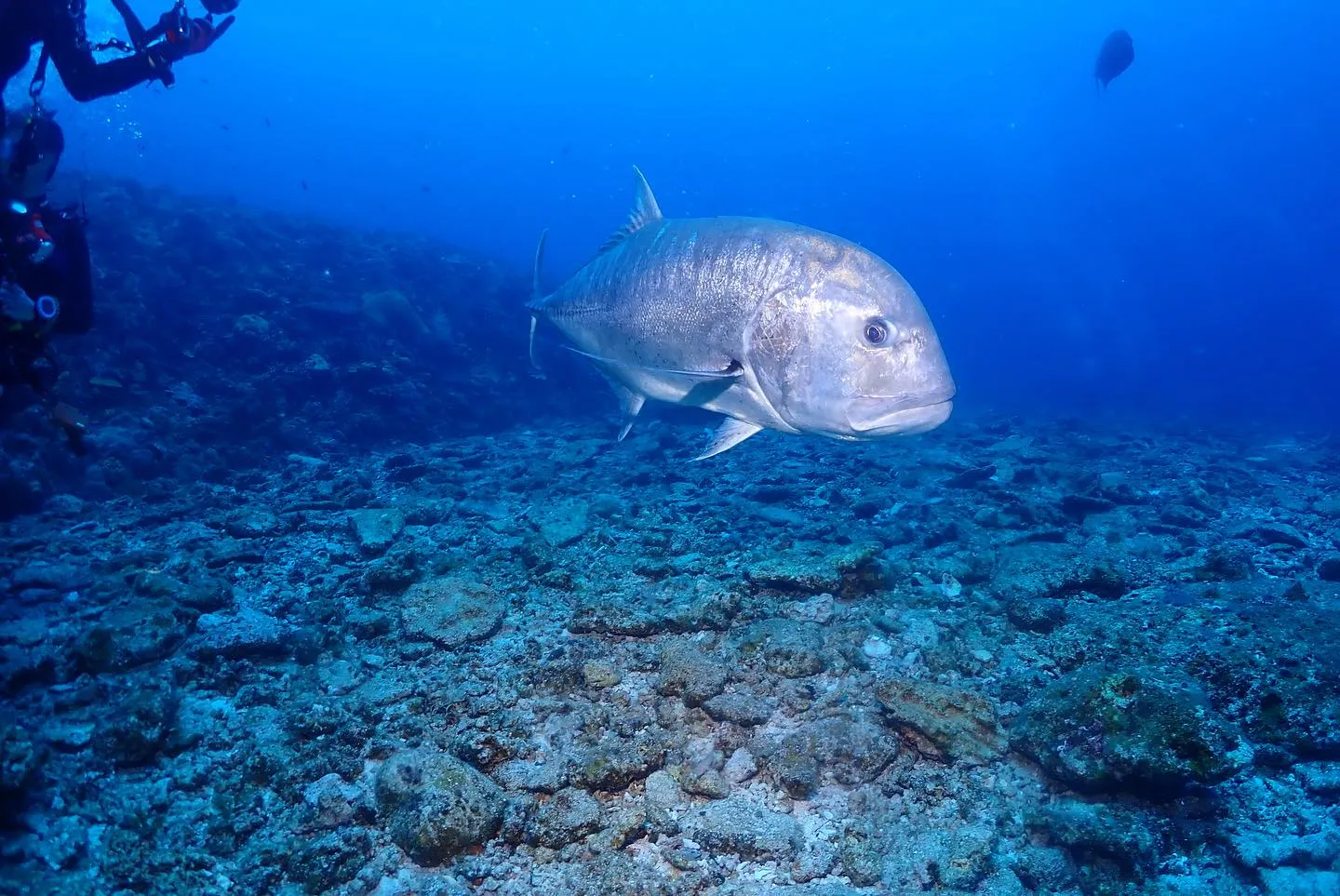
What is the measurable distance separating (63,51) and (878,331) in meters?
7.43

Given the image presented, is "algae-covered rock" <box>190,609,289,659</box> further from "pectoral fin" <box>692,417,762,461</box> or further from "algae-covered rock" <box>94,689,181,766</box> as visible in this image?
"pectoral fin" <box>692,417,762,461</box>

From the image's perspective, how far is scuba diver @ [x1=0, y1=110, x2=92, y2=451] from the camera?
394cm

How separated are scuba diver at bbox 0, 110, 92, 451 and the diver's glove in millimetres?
1773

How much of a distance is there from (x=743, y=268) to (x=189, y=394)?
10.6 metres

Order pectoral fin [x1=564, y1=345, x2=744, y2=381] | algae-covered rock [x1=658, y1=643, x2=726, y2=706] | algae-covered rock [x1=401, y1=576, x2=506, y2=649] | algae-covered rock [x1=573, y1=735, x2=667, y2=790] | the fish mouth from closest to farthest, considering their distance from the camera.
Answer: algae-covered rock [x1=573, y1=735, x2=667, y2=790] < the fish mouth < algae-covered rock [x1=658, y1=643, x2=726, y2=706] < pectoral fin [x1=564, y1=345, x2=744, y2=381] < algae-covered rock [x1=401, y1=576, x2=506, y2=649]

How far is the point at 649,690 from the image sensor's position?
12.6ft

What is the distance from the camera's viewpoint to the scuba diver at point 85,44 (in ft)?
17.1

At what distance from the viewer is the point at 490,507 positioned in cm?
743

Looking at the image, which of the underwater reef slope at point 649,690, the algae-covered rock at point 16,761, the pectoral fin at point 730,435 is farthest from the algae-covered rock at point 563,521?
the algae-covered rock at point 16,761

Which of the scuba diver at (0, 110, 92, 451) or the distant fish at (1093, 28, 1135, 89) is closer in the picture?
the scuba diver at (0, 110, 92, 451)

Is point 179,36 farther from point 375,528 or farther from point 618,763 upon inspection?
point 618,763

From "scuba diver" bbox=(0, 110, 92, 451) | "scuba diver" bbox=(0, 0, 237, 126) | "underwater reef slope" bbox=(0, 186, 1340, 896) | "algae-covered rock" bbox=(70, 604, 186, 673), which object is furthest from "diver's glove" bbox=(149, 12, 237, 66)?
"algae-covered rock" bbox=(70, 604, 186, 673)

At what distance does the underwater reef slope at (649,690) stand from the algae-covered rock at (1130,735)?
0.02m

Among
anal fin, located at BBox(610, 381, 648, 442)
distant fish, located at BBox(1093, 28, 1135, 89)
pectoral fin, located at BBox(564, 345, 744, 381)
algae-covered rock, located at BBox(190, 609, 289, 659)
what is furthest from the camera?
distant fish, located at BBox(1093, 28, 1135, 89)
